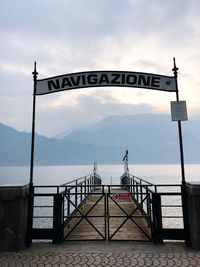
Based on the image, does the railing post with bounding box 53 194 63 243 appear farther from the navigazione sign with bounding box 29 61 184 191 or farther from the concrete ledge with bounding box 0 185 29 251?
the navigazione sign with bounding box 29 61 184 191

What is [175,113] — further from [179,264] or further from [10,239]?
[10,239]

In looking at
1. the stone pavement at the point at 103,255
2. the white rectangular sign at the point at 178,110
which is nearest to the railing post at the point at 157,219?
the stone pavement at the point at 103,255

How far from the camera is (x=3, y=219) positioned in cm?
666

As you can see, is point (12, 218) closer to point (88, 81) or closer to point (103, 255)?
point (103, 255)

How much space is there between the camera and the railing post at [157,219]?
7.01 metres

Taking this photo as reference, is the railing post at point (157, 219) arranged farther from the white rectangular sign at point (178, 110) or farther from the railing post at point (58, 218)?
the railing post at point (58, 218)

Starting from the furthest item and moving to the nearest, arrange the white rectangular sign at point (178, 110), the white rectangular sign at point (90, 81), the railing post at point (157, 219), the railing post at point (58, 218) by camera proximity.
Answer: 1. the white rectangular sign at point (90, 81)
2. the white rectangular sign at point (178, 110)
3. the railing post at point (58, 218)
4. the railing post at point (157, 219)

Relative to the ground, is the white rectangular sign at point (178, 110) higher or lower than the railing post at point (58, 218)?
higher

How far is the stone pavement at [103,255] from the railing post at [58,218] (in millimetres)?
233

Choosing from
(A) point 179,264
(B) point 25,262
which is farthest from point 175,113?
(B) point 25,262

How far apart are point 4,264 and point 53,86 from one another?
4636 millimetres

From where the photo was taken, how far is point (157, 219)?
709 cm

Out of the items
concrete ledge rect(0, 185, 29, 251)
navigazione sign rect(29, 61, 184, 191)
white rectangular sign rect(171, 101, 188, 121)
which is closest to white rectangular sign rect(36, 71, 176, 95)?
navigazione sign rect(29, 61, 184, 191)

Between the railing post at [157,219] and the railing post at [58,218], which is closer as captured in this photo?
the railing post at [157,219]
